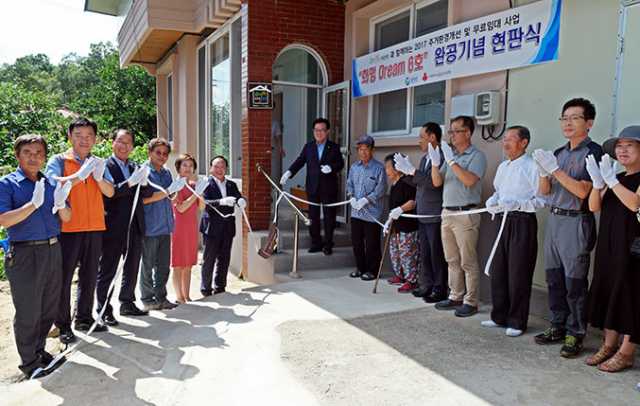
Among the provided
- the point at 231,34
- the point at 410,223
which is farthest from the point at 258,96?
the point at 410,223

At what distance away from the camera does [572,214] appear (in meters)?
3.40

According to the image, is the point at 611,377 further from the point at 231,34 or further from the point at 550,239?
the point at 231,34

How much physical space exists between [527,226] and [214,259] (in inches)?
128

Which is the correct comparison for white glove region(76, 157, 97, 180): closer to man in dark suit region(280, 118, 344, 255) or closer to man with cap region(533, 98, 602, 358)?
man in dark suit region(280, 118, 344, 255)

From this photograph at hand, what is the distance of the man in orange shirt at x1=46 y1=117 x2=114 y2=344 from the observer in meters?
3.63

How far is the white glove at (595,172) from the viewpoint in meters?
3.08

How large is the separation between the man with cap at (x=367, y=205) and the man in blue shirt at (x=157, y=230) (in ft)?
6.75

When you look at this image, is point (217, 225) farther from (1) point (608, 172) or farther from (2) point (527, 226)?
(1) point (608, 172)

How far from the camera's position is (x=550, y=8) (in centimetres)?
400

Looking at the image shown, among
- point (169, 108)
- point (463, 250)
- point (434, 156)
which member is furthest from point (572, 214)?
point (169, 108)

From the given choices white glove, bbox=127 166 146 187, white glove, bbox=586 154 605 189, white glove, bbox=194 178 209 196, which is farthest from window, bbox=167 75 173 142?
white glove, bbox=586 154 605 189

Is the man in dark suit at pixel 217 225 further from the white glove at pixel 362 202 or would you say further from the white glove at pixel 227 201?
the white glove at pixel 362 202

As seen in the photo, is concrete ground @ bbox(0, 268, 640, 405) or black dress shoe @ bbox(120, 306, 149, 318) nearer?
concrete ground @ bbox(0, 268, 640, 405)

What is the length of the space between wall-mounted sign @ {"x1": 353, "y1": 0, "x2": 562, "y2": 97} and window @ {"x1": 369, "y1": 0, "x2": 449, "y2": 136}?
0.26 meters
